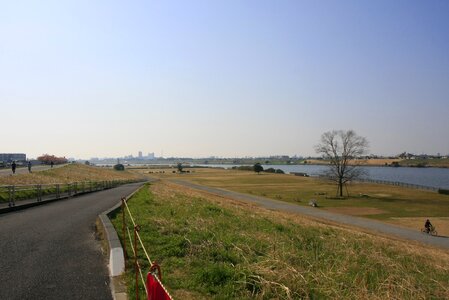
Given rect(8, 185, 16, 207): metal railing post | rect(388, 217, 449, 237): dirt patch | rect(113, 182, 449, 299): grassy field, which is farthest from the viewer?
rect(388, 217, 449, 237): dirt patch

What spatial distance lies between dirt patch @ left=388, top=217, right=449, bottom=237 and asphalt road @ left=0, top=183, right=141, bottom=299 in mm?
28464

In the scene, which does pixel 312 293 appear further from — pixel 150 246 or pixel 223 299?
pixel 150 246

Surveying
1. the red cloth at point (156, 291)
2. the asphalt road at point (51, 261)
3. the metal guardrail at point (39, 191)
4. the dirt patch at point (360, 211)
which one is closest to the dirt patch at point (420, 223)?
the dirt patch at point (360, 211)

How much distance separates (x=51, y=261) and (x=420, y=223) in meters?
36.3

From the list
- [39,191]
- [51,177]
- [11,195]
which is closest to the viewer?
[11,195]

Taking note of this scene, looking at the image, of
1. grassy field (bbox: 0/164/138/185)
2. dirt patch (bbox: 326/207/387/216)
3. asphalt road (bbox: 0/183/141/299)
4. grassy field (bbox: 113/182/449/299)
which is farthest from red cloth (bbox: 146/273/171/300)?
dirt patch (bbox: 326/207/387/216)

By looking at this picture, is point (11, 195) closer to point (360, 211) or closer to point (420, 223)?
point (420, 223)

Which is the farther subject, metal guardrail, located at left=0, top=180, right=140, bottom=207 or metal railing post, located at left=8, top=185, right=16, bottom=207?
metal guardrail, located at left=0, top=180, right=140, bottom=207

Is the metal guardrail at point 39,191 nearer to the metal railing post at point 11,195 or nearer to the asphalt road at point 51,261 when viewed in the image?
the metal railing post at point 11,195

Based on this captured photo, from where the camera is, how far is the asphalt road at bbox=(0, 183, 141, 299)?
6.73 metres

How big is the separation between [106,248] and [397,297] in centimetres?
667

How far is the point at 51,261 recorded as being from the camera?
8648 millimetres

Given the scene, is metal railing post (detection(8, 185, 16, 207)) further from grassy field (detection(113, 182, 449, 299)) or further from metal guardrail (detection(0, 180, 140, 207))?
grassy field (detection(113, 182, 449, 299))

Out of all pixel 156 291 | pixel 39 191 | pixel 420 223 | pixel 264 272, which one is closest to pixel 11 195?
pixel 39 191
